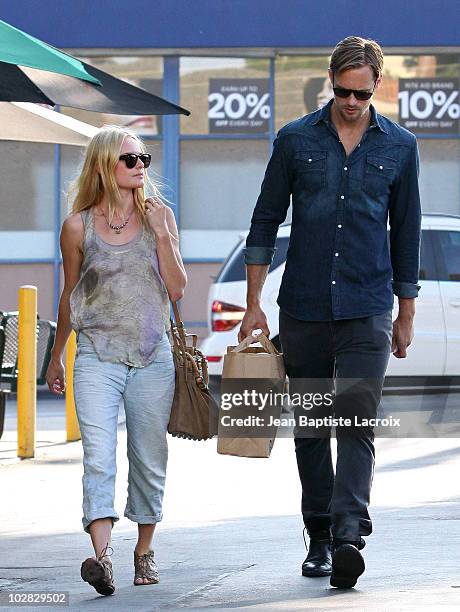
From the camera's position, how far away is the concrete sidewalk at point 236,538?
584 centimetres

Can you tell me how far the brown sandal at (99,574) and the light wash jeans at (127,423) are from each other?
0.17 meters

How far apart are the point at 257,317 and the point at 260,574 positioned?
1.02 meters

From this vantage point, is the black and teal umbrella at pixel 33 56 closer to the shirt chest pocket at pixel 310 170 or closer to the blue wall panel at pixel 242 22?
the shirt chest pocket at pixel 310 170

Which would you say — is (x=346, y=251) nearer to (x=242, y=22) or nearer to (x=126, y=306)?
(x=126, y=306)

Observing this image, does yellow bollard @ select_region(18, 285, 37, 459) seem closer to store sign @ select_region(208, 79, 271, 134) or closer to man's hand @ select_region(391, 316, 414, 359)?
man's hand @ select_region(391, 316, 414, 359)

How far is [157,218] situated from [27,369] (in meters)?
5.31

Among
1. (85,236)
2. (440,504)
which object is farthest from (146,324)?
(440,504)

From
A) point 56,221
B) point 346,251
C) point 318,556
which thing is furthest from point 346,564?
point 56,221

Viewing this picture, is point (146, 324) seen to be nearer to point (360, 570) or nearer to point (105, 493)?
point (105, 493)

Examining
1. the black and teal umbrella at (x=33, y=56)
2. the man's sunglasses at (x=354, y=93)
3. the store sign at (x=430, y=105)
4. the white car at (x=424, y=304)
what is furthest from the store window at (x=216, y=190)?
the man's sunglasses at (x=354, y=93)

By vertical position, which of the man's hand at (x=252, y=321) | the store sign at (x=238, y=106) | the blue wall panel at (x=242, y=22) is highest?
the blue wall panel at (x=242, y=22)

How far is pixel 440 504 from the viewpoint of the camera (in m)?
8.51

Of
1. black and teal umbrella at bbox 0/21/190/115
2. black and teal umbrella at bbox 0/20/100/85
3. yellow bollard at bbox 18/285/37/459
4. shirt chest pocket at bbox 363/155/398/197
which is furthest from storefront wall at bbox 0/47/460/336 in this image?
shirt chest pocket at bbox 363/155/398/197

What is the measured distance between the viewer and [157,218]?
20.3 ft
